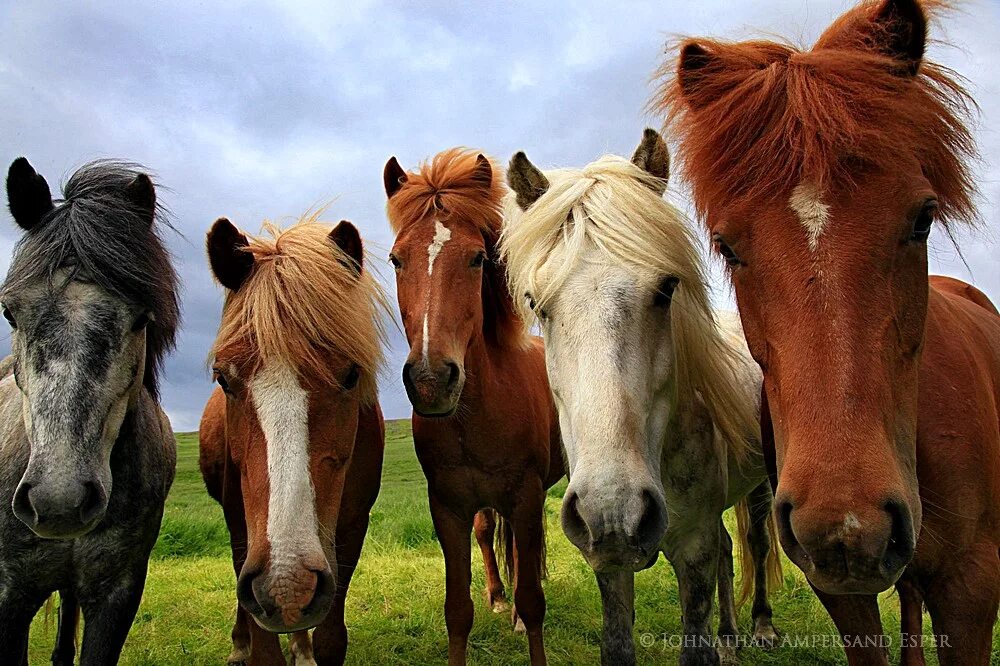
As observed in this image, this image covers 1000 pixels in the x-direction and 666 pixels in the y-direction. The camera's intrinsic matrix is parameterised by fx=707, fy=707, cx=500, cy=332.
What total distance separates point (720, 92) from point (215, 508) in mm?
14168

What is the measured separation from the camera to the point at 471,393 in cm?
450

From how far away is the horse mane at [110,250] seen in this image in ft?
10.9

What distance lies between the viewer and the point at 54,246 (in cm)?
334

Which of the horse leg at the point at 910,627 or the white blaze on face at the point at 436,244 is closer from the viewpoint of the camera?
the horse leg at the point at 910,627

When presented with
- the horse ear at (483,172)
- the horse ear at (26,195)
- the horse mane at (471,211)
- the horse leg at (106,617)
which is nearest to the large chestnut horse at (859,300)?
the horse mane at (471,211)

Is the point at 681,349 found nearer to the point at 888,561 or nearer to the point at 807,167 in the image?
the point at 807,167

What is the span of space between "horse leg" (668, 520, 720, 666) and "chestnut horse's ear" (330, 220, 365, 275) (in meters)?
2.27

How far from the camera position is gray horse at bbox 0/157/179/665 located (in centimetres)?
296

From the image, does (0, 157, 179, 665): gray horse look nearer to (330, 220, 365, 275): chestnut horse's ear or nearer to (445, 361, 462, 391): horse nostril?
(330, 220, 365, 275): chestnut horse's ear

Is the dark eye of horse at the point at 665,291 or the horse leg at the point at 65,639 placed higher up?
the dark eye of horse at the point at 665,291

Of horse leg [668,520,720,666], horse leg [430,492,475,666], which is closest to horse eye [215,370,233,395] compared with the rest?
horse leg [430,492,475,666]

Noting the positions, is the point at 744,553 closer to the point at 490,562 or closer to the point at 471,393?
the point at 490,562

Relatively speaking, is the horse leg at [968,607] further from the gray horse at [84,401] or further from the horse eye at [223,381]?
the gray horse at [84,401]

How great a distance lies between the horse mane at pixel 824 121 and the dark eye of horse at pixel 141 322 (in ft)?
8.58
